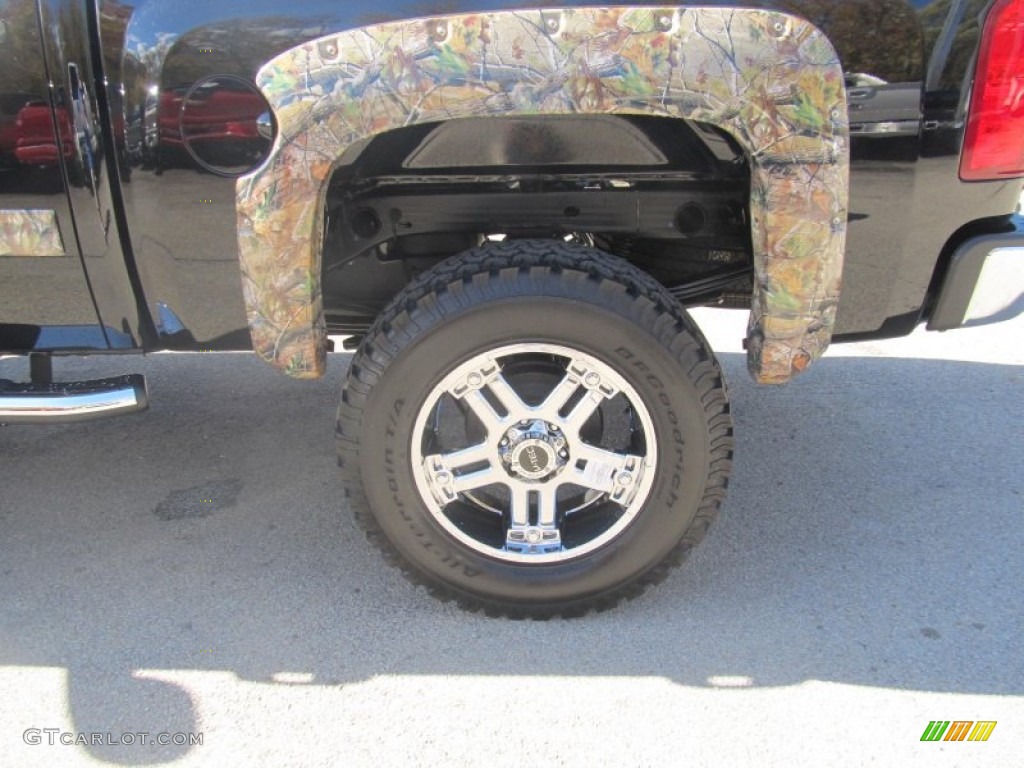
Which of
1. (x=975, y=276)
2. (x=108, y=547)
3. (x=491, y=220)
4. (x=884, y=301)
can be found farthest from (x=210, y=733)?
(x=975, y=276)

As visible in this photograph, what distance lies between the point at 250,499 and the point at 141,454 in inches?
25.0

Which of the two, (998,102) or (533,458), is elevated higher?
(998,102)

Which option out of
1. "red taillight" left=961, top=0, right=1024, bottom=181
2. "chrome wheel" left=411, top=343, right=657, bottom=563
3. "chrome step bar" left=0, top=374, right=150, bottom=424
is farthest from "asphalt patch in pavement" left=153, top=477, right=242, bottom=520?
"red taillight" left=961, top=0, right=1024, bottom=181

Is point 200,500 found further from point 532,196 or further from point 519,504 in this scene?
point 532,196

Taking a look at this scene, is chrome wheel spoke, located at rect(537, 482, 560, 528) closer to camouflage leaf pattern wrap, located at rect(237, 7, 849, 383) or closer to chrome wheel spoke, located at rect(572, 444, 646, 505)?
chrome wheel spoke, located at rect(572, 444, 646, 505)

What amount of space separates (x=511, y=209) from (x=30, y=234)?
51.5 inches

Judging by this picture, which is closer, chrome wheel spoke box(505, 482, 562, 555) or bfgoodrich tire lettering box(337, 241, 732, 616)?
bfgoodrich tire lettering box(337, 241, 732, 616)

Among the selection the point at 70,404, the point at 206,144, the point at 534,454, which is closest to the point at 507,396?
the point at 534,454

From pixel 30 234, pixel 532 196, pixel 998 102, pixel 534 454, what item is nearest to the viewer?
pixel 998 102

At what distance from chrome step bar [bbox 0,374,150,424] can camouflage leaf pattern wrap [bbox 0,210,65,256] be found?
40cm

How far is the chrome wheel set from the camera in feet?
8.32

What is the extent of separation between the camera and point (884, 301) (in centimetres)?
256

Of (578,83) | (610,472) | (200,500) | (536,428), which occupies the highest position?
(578,83)

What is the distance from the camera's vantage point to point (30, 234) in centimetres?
250
